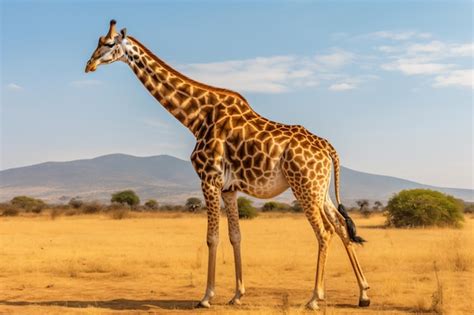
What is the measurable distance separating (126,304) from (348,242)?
14.3 ft

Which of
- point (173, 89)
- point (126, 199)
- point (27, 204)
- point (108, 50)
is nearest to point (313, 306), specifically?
point (173, 89)

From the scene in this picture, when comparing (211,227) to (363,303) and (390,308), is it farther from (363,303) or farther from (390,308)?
(390,308)

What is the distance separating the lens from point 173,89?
40.5 ft

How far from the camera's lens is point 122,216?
46906mm

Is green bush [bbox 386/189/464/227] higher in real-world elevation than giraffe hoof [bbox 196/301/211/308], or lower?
higher

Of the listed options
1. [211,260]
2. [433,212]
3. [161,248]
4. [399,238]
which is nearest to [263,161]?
[211,260]

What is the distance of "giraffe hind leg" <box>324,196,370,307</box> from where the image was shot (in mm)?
11109

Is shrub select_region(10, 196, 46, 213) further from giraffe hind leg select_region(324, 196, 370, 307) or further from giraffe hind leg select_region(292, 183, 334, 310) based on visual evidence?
giraffe hind leg select_region(292, 183, 334, 310)

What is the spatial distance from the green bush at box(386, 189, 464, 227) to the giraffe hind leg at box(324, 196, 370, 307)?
23525 millimetres

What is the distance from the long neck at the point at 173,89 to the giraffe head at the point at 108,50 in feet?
0.59

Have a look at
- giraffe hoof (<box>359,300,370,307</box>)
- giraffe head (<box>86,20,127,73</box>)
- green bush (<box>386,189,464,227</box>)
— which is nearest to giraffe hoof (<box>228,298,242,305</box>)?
giraffe hoof (<box>359,300,370,307</box>)

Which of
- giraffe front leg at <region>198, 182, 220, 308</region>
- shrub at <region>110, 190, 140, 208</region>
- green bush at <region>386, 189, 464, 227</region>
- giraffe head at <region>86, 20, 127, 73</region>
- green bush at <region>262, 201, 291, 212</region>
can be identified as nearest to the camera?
giraffe front leg at <region>198, 182, 220, 308</region>

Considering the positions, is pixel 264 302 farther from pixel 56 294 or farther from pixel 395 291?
pixel 56 294

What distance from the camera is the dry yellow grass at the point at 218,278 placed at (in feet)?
36.9
